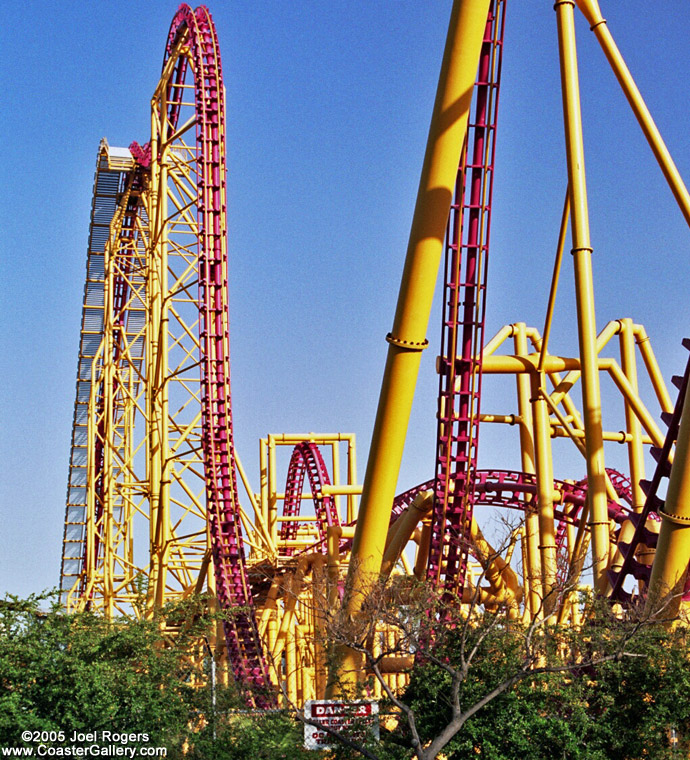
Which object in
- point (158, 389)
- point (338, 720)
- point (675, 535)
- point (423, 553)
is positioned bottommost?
point (338, 720)

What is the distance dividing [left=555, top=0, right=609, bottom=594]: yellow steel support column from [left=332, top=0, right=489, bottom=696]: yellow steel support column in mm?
1764

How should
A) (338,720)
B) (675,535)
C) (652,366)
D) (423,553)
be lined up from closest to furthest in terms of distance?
(675,535) → (338,720) → (652,366) → (423,553)

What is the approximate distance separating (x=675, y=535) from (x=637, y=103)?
4.04 meters

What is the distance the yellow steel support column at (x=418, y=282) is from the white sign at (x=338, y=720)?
1.71 ft

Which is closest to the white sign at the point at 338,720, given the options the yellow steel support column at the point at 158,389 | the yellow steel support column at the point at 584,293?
the yellow steel support column at the point at 584,293

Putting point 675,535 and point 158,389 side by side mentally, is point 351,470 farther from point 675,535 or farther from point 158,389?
point 675,535

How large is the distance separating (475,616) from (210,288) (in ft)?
26.9

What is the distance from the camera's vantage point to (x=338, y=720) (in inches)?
362

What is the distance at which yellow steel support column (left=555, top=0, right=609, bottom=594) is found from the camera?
9.99m

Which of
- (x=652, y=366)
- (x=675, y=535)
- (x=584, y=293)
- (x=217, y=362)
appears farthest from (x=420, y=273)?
(x=217, y=362)

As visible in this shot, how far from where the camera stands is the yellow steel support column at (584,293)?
32.8 ft

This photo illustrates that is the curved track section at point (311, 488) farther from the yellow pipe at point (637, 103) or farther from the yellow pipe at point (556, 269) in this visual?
the yellow pipe at point (637, 103)

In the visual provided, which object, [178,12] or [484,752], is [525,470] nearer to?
[484,752]

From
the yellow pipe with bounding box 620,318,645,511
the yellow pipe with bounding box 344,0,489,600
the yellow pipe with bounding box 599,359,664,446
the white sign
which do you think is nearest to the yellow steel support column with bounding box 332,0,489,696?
the yellow pipe with bounding box 344,0,489,600
